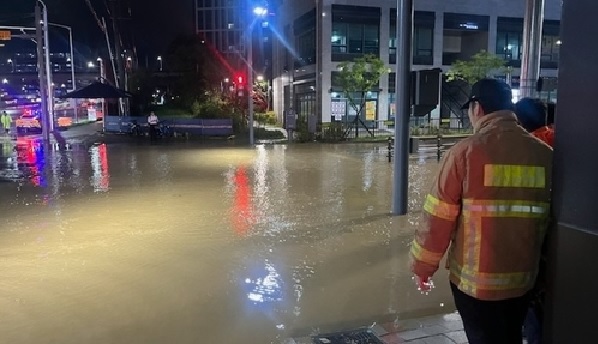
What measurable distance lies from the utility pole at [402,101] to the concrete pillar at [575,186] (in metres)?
7.06

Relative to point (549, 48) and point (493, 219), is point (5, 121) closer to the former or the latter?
point (493, 219)

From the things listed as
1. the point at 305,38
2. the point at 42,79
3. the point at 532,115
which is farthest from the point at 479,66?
the point at 532,115

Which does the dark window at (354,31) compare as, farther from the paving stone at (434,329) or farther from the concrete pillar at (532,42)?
the paving stone at (434,329)

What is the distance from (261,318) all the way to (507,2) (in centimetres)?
4176

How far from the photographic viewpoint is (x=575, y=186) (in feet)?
8.11

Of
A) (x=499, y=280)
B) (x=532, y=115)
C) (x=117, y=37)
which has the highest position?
(x=117, y=37)

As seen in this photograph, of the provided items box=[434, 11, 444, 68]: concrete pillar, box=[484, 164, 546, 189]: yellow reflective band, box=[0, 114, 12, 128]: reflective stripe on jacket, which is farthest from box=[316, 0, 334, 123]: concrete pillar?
box=[484, 164, 546, 189]: yellow reflective band

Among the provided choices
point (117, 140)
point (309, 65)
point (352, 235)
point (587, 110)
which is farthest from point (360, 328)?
point (309, 65)

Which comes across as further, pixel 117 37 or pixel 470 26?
pixel 117 37

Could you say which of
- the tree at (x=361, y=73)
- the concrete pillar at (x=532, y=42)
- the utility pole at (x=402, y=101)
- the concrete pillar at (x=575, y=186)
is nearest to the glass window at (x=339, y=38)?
the tree at (x=361, y=73)

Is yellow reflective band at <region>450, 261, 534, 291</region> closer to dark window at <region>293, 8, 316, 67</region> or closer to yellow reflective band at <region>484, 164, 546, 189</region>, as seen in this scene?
yellow reflective band at <region>484, 164, 546, 189</region>

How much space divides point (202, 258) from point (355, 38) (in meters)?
32.8

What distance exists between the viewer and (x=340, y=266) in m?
6.90

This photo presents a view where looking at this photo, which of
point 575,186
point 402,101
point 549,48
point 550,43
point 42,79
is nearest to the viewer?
point 575,186
